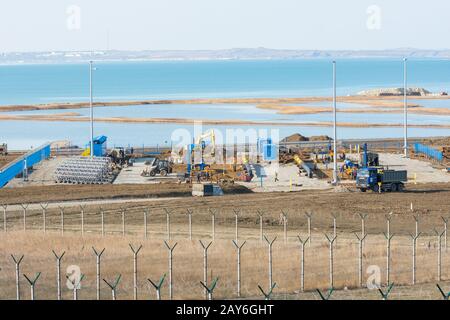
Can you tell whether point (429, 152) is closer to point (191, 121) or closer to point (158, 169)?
point (158, 169)

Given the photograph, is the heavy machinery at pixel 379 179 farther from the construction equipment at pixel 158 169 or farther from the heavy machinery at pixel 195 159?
the construction equipment at pixel 158 169

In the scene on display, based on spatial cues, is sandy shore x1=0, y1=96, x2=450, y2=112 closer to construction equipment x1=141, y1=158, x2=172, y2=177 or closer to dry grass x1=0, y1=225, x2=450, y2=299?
construction equipment x1=141, y1=158, x2=172, y2=177

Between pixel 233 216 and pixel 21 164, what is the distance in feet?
84.4

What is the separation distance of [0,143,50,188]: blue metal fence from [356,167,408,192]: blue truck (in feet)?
65.6

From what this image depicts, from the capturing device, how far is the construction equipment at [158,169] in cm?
6486

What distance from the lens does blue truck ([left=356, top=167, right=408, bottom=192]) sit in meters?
54.8

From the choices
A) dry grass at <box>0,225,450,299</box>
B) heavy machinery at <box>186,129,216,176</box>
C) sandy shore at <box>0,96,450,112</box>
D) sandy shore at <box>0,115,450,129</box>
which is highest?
sandy shore at <box>0,96,450,112</box>

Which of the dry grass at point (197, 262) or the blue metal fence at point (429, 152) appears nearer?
the dry grass at point (197, 262)

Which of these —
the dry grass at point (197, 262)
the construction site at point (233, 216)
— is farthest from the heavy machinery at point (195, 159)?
the dry grass at point (197, 262)

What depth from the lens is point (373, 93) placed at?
619 feet

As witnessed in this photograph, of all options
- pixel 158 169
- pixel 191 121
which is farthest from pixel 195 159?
pixel 191 121

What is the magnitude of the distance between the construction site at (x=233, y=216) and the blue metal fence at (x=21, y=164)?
14 centimetres

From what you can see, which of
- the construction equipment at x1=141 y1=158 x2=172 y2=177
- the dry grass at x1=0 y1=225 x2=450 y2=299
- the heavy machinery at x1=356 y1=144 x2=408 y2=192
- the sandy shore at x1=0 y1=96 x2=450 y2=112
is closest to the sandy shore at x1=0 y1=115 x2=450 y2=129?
the sandy shore at x1=0 y1=96 x2=450 y2=112
